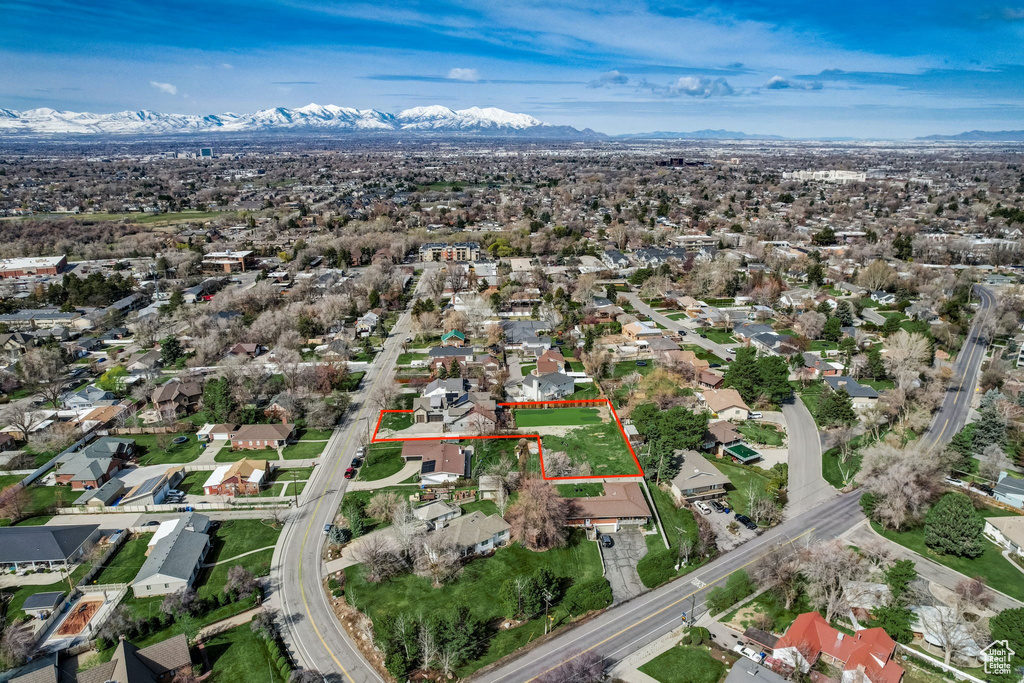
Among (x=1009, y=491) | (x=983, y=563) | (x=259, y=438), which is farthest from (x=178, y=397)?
(x=1009, y=491)

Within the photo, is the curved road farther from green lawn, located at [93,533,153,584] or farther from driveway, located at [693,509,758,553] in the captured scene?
green lawn, located at [93,533,153,584]

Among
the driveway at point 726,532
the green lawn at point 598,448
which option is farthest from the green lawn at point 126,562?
the driveway at point 726,532

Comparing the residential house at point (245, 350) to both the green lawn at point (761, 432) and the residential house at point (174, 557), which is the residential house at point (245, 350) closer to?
the residential house at point (174, 557)

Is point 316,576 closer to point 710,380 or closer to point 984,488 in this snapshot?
point 710,380

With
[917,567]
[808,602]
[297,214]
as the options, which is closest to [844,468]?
[917,567]

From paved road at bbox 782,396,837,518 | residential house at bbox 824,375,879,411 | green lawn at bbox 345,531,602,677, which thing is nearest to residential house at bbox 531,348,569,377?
paved road at bbox 782,396,837,518

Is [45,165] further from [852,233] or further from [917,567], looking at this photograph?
[917,567]

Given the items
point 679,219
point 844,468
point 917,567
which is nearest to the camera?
point 917,567
